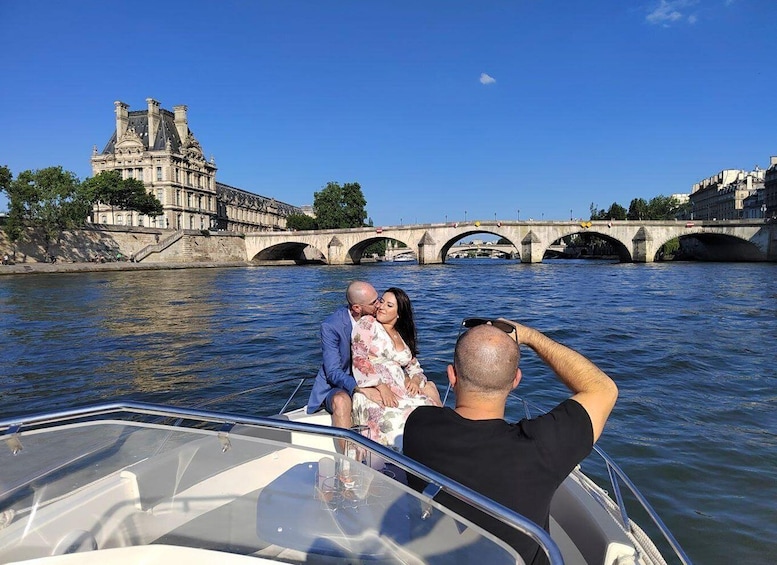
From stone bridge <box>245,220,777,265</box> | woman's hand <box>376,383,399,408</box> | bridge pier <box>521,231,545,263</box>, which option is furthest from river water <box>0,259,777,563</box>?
bridge pier <box>521,231,545,263</box>

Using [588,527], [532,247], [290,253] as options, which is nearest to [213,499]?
[588,527]

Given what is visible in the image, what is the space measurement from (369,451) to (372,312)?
193 cm

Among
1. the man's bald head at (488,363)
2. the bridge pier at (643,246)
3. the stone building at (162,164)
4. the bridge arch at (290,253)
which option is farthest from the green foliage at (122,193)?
the man's bald head at (488,363)

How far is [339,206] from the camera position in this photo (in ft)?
233

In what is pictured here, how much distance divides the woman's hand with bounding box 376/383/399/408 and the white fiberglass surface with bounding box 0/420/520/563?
1132mm

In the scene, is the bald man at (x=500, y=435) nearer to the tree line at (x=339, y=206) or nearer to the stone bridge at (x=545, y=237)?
the stone bridge at (x=545, y=237)

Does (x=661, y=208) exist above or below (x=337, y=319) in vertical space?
above

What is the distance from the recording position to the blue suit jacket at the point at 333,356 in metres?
3.30

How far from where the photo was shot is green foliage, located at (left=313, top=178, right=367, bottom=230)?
70.1 metres

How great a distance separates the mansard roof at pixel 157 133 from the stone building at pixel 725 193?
77173mm

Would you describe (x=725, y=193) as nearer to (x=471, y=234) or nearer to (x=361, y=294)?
(x=471, y=234)

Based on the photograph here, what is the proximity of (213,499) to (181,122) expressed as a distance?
7166 centimetres

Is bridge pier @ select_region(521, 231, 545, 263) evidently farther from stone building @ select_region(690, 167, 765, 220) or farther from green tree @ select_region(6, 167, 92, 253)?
stone building @ select_region(690, 167, 765, 220)

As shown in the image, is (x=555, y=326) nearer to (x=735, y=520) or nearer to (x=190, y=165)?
(x=735, y=520)
